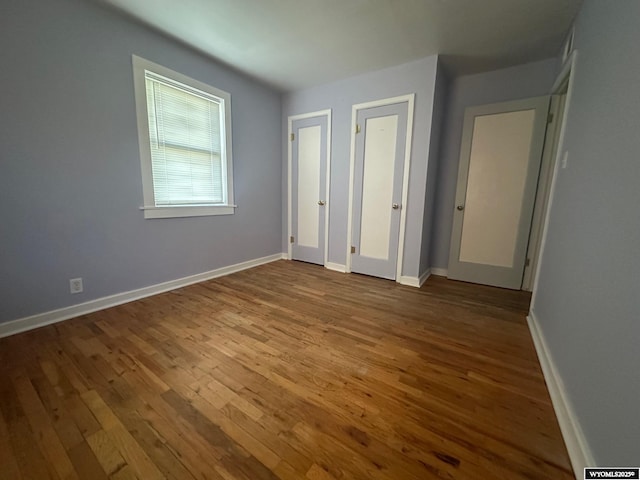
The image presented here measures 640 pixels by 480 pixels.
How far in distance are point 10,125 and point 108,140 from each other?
1.81 ft

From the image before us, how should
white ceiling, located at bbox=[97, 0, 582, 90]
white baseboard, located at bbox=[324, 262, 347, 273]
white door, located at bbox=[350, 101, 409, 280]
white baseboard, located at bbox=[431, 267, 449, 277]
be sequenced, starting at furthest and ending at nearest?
white baseboard, located at bbox=[324, 262, 347, 273] → white baseboard, located at bbox=[431, 267, 449, 277] → white door, located at bbox=[350, 101, 409, 280] → white ceiling, located at bbox=[97, 0, 582, 90]

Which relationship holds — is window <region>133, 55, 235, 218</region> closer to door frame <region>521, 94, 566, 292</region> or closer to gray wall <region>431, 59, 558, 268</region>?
gray wall <region>431, 59, 558, 268</region>

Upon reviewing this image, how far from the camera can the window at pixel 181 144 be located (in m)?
2.44

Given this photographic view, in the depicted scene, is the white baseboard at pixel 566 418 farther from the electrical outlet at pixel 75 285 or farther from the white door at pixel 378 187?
the electrical outlet at pixel 75 285

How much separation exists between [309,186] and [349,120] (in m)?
1.08

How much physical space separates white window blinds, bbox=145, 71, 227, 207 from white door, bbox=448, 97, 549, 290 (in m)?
3.12

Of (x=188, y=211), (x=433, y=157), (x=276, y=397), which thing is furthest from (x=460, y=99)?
(x=276, y=397)

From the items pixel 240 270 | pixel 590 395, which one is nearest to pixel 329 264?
pixel 240 270

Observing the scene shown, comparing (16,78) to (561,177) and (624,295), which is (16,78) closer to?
(624,295)

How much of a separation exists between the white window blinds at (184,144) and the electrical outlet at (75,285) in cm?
96

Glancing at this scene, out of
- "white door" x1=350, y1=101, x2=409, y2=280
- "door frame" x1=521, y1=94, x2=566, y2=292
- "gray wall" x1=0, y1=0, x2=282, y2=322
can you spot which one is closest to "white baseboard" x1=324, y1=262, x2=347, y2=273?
"white door" x1=350, y1=101, x2=409, y2=280

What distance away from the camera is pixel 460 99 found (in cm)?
314

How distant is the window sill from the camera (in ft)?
8.34

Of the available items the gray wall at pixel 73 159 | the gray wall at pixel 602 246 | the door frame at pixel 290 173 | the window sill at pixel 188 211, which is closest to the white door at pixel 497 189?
the gray wall at pixel 602 246
